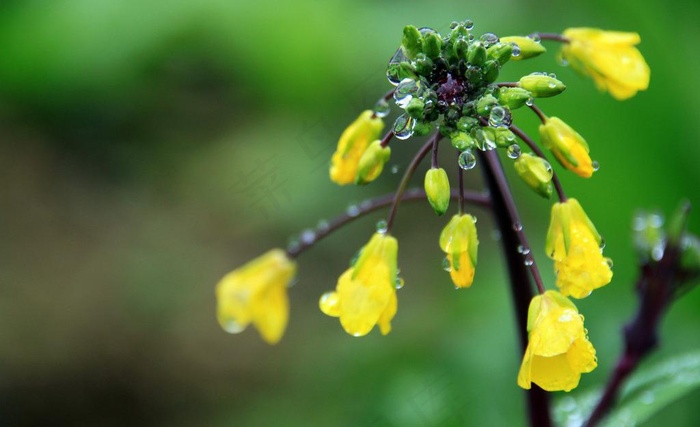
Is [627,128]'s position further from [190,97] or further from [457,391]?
[190,97]

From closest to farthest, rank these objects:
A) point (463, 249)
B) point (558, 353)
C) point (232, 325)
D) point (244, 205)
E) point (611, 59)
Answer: point (558, 353), point (463, 249), point (611, 59), point (232, 325), point (244, 205)

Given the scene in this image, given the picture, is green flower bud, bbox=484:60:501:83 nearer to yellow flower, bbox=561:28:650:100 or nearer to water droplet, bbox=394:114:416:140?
water droplet, bbox=394:114:416:140

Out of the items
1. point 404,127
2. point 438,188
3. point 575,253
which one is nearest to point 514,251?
point 575,253

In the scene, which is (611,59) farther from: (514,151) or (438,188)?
(438,188)

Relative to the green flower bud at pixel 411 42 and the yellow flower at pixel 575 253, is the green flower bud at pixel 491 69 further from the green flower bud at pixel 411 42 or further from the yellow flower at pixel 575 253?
the yellow flower at pixel 575 253

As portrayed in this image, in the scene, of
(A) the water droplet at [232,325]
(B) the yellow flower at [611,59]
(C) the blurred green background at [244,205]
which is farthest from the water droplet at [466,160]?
(C) the blurred green background at [244,205]

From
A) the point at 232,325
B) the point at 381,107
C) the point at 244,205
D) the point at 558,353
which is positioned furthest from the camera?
the point at 244,205

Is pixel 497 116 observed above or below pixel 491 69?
below
